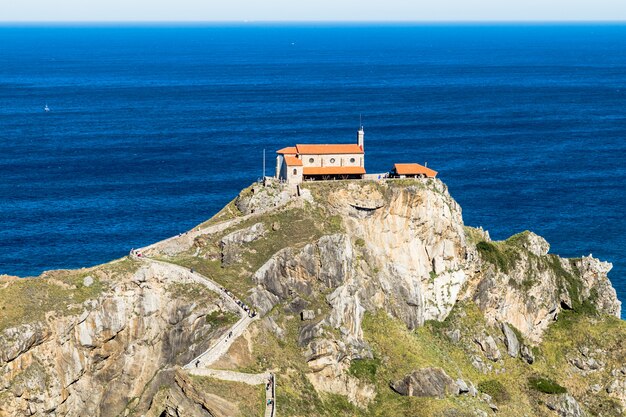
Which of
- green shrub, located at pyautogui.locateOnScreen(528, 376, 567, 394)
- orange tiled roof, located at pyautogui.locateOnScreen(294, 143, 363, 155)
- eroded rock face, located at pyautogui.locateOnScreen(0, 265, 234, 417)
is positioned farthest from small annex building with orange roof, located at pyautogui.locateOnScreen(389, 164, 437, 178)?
eroded rock face, located at pyautogui.locateOnScreen(0, 265, 234, 417)

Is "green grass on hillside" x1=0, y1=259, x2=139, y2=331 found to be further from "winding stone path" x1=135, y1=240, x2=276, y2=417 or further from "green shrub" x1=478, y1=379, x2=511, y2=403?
"green shrub" x1=478, y1=379, x2=511, y2=403

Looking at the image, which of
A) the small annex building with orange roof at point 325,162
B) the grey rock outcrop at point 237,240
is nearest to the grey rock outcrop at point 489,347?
the small annex building with orange roof at point 325,162

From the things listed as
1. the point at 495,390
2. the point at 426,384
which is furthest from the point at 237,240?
the point at 495,390

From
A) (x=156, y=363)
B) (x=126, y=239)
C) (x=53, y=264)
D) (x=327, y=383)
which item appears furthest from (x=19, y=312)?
(x=126, y=239)

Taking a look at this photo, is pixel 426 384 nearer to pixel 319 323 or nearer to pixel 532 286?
pixel 319 323

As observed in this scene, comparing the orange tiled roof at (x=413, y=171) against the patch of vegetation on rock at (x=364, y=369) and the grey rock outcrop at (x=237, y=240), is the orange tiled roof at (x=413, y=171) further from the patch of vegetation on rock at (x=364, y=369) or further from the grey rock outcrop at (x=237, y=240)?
the patch of vegetation on rock at (x=364, y=369)
